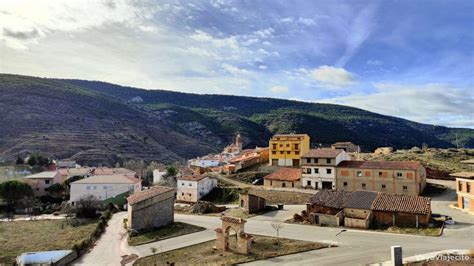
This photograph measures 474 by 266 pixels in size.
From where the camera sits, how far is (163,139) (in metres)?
156

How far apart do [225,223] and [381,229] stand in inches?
573

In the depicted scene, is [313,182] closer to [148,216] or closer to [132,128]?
[148,216]

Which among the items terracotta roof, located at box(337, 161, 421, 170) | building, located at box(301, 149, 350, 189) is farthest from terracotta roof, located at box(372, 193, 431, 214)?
building, located at box(301, 149, 350, 189)

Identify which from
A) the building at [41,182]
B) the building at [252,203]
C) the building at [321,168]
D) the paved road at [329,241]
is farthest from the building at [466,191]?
the building at [41,182]

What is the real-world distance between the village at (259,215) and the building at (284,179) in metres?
0.17

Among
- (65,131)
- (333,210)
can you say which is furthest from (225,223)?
(65,131)

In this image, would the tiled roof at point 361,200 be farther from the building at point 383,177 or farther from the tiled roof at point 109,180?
the tiled roof at point 109,180

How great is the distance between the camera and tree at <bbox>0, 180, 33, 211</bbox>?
57281 mm

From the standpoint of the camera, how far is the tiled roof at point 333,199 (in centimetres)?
3759

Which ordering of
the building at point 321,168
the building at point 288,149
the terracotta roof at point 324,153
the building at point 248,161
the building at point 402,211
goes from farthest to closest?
the building at point 248,161, the building at point 288,149, the terracotta roof at point 324,153, the building at point 321,168, the building at point 402,211

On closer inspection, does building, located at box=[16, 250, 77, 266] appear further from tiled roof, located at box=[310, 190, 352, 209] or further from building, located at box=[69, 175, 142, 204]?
building, located at box=[69, 175, 142, 204]

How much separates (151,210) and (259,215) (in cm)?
1248

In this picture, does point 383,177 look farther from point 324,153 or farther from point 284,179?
point 284,179

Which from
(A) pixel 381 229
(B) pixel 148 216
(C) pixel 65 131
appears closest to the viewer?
(A) pixel 381 229
